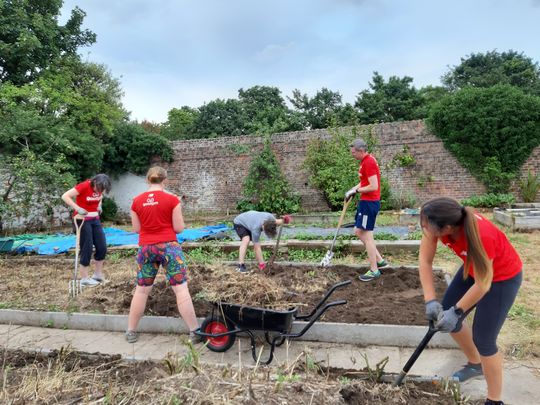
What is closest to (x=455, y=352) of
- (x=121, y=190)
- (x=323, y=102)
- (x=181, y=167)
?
(x=181, y=167)

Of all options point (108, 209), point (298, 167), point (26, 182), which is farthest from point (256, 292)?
point (108, 209)

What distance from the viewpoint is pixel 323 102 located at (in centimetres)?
3130

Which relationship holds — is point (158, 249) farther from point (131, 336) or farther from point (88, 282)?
Result: point (88, 282)

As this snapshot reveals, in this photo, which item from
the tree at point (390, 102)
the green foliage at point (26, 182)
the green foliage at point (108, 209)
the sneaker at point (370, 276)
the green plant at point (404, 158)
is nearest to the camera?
the sneaker at point (370, 276)

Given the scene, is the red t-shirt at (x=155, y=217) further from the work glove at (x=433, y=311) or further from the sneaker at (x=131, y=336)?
the work glove at (x=433, y=311)

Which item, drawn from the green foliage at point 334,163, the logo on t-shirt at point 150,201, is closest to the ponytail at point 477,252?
the logo on t-shirt at point 150,201

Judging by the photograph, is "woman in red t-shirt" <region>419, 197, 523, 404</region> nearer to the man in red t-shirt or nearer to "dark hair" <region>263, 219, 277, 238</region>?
the man in red t-shirt

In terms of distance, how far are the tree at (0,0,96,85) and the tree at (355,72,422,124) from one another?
17.9 m

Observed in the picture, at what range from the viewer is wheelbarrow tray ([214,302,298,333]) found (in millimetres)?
3314

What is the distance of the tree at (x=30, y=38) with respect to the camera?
14109 millimetres

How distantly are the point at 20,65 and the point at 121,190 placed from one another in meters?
5.51

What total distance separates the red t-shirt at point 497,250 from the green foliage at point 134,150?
14.4m

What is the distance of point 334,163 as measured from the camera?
13492 mm

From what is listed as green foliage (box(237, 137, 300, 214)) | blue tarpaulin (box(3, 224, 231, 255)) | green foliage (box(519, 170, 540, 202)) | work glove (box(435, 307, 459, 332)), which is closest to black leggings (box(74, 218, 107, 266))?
blue tarpaulin (box(3, 224, 231, 255))
